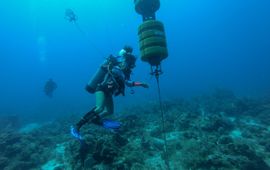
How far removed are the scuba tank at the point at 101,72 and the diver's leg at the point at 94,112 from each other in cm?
47

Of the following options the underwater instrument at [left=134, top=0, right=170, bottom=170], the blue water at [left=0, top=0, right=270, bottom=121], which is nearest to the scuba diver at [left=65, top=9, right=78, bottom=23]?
the underwater instrument at [left=134, top=0, right=170, bottom=170]

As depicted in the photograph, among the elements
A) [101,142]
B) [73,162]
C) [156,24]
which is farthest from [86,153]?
[156,24]

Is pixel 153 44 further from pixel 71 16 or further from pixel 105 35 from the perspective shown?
pixel 105 35

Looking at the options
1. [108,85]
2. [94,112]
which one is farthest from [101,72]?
[94,112]

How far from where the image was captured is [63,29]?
152500 millimetres

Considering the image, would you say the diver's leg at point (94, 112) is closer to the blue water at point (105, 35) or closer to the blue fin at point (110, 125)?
the blue fin at point (110, 125)

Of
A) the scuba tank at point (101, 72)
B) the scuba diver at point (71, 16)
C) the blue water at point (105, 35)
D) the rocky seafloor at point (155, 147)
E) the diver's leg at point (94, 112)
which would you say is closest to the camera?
the rocky seafloor at point (155, 147)

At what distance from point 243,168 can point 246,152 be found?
34.7 inches

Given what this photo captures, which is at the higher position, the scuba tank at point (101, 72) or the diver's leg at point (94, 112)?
the scuba tank at point (101, 72)

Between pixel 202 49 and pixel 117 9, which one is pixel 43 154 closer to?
pixel 117 9

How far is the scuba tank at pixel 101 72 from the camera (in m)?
7.06

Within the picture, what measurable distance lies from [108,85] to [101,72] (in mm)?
590

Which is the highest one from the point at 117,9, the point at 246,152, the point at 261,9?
the point at 261,9

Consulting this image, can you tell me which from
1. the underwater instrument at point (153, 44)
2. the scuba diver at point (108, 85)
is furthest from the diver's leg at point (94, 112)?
the underwater instrument at point (153, 44)
